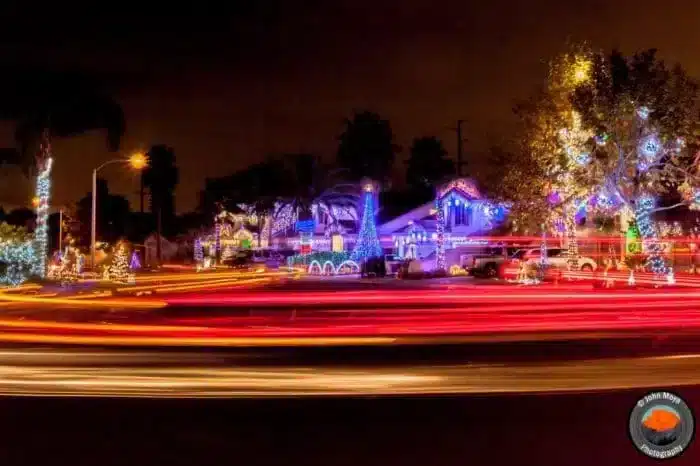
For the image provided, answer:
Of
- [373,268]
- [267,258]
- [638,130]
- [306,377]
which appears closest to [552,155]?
[638,130]

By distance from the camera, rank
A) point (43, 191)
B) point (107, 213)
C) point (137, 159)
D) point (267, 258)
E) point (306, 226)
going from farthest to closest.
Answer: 1. point (107, 213)
2. point (267, 258)
3. point (306, 226)
4. point (137, 159)
5. point (43, 191)

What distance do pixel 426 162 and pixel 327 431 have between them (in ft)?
297

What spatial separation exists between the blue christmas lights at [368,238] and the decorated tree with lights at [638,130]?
2150 cm

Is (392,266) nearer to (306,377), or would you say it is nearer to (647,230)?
(647,230)

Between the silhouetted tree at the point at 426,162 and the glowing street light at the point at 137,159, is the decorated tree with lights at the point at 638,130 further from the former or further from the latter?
the silhouetted tree at the point at 426,162

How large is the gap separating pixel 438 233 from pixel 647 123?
21752 mm

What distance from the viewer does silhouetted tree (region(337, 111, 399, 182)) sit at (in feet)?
264

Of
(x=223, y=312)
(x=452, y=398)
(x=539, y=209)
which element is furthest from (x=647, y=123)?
(x=452, y=398)

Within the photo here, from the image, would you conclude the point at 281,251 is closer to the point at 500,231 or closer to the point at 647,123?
the point at 500,231

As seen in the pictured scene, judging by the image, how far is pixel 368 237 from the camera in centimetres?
5403

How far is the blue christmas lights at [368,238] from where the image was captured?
5347 centimetres

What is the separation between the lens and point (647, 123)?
3161cm

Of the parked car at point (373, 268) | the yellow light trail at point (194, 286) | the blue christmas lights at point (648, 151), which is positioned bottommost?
the yellow light trail at point (194, 286)

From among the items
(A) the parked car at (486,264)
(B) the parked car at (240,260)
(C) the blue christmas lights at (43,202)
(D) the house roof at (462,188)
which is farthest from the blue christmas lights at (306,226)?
(C) the blue christmas lights at (43,202)
